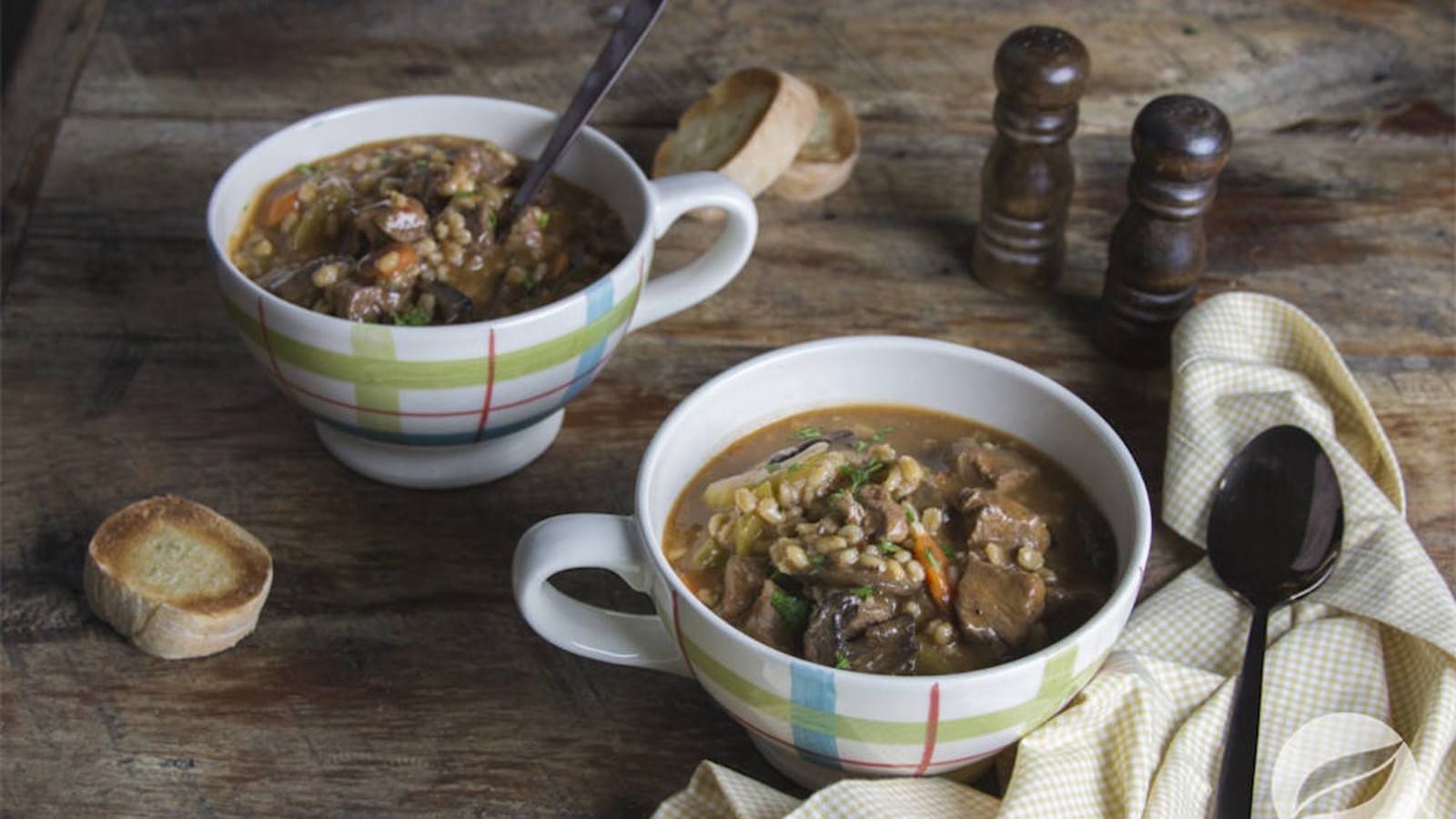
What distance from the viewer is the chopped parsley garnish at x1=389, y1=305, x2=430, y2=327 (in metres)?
2.46

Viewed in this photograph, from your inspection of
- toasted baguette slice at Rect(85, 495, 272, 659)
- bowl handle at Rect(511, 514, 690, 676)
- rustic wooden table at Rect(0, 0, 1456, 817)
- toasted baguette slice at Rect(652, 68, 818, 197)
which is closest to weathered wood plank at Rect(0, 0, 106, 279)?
rustic wooden table at Rect(0, 0, 1456, 817)

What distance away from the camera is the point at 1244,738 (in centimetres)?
207

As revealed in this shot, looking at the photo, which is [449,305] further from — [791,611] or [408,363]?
[791,611]

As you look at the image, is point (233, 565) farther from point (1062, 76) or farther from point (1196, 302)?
point (1196, 302)

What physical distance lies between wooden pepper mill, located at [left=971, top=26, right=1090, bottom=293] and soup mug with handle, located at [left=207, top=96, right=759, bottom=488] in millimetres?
612

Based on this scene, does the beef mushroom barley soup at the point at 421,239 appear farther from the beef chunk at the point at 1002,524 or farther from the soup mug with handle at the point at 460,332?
the beef chunk at the point at 1002,524

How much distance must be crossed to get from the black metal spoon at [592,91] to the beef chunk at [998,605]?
1.11 meters

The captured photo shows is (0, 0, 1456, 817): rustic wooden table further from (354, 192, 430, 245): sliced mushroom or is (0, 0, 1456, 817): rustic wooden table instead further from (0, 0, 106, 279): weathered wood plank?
(354, 192, 430, 245): sliced mushroom

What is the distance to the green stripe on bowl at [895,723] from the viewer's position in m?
1.83

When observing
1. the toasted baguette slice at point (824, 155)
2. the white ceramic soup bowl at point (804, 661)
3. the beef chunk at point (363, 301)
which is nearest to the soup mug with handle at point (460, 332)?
the beef chunk at point (363, 301)

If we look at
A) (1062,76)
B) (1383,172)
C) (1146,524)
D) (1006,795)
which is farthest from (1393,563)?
(1383,172)

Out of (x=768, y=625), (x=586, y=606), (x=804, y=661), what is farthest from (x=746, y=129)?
(x=804, y=661)

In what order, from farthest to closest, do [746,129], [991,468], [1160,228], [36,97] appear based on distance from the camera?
[36,97], [746,129], [1160,228], [991,468]

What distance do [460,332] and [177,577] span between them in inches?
23.0
